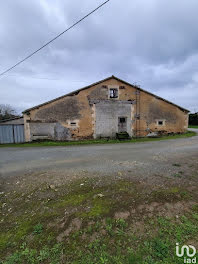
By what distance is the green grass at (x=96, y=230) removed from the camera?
1.59 metres

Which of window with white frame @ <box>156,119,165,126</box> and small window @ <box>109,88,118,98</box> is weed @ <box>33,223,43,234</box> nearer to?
small window @ <box>109,88,118,98</box>

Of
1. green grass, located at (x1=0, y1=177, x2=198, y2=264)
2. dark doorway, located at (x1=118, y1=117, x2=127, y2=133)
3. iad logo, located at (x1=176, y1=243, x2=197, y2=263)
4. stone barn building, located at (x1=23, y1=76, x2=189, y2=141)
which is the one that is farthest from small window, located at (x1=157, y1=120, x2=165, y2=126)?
iad logo, located at (x1=176, y1=243, x2=197, y2=263)

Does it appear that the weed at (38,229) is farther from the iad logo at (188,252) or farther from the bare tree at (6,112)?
the bare tree at (6,112)

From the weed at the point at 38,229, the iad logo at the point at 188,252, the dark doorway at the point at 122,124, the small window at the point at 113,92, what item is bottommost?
the iad logo at the point at 188,252

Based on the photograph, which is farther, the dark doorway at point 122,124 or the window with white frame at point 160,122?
the window with white frame at point 160,122

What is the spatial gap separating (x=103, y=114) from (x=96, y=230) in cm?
1108

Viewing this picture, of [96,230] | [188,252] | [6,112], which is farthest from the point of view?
A: [6,112]

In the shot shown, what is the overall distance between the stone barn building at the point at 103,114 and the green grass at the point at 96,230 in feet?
30.7

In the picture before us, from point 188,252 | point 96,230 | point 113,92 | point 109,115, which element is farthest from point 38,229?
point 113,92

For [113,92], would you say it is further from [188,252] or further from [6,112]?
[6,112]

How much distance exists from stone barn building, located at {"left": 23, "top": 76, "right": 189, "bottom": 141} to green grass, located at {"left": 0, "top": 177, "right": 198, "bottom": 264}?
9.35m

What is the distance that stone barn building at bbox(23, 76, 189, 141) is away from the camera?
37.0 ft

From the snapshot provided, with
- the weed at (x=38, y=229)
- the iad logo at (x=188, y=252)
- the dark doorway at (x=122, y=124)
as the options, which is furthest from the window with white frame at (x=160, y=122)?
the weed at (x=38, y=229)

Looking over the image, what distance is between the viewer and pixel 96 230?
196 centimetres
